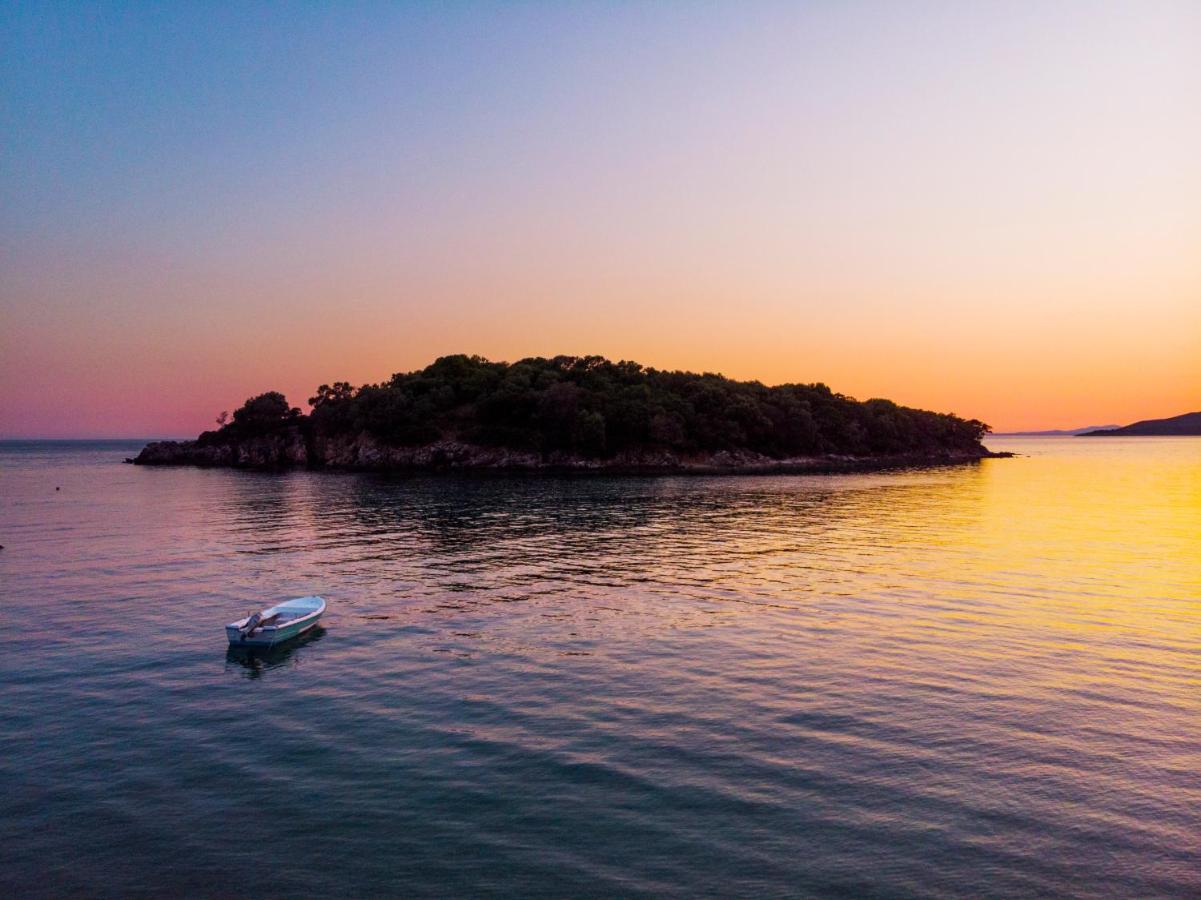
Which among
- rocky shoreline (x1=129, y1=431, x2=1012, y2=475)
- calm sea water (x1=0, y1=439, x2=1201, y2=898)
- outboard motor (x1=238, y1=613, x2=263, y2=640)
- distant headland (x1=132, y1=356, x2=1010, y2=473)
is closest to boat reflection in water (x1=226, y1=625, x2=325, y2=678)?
calm sea water (x1=0, y1=439, x2=1201, y2=898)

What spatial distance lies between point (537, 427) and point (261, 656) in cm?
14035

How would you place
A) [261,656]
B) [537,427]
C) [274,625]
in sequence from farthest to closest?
[537,427] < [274,625] < [261,656]

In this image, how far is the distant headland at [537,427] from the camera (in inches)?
6309

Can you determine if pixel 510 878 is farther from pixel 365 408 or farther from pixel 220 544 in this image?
pixel 365 408

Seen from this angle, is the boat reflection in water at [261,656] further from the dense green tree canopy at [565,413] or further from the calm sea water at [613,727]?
the dense green tree canopy at [565,413]

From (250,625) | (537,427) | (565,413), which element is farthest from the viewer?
(537,427)

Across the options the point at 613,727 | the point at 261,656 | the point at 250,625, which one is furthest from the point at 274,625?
the point at 613,727

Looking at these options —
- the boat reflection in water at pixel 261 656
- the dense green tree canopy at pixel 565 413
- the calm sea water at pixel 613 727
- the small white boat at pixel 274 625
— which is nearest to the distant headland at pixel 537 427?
the dense green tree canopy at pixel 565 413

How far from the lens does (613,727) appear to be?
19.7 m

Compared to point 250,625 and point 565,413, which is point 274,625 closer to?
point 250,625

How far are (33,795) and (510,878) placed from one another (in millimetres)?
11929

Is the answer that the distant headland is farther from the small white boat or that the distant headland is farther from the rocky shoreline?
the small white boat

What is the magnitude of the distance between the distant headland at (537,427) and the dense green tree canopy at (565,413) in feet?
1.08

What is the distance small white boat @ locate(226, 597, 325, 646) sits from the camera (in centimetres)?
2773
